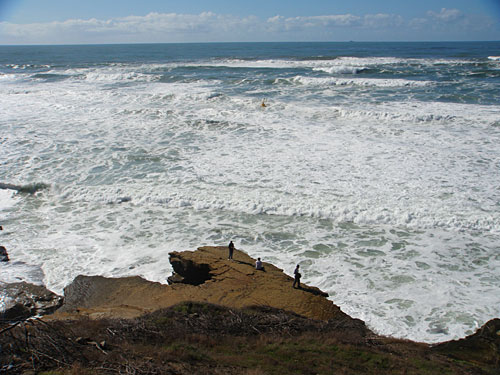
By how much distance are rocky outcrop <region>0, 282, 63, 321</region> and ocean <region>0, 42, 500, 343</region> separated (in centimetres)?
80

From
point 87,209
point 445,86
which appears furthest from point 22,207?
point 445,86

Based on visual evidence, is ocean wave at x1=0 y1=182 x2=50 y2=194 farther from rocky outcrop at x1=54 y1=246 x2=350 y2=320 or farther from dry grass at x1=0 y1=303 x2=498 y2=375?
dry grass at x1=0 y1=303 x2=498 y2=375

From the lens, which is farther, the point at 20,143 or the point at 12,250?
the point at 20,143

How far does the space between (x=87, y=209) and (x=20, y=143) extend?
1086 centimetres

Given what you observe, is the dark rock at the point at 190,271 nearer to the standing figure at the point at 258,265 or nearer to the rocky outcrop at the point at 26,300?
the standing figure at the point at 258,265

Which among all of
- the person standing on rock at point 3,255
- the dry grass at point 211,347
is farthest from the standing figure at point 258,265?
the person standing on rock at point 3,255

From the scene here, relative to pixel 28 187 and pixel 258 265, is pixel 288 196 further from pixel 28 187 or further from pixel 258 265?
pixel 28 187

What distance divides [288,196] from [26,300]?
30.2 feet

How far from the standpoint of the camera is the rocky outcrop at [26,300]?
7754mm

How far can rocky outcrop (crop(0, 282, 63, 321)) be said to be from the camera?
775 centimetres

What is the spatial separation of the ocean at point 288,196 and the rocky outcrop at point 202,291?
1.15 metres

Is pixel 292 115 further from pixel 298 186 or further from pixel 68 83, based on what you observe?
pixel 68 83

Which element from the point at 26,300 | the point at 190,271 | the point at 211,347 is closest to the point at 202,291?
the point at 190,271

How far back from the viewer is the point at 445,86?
36.2m
